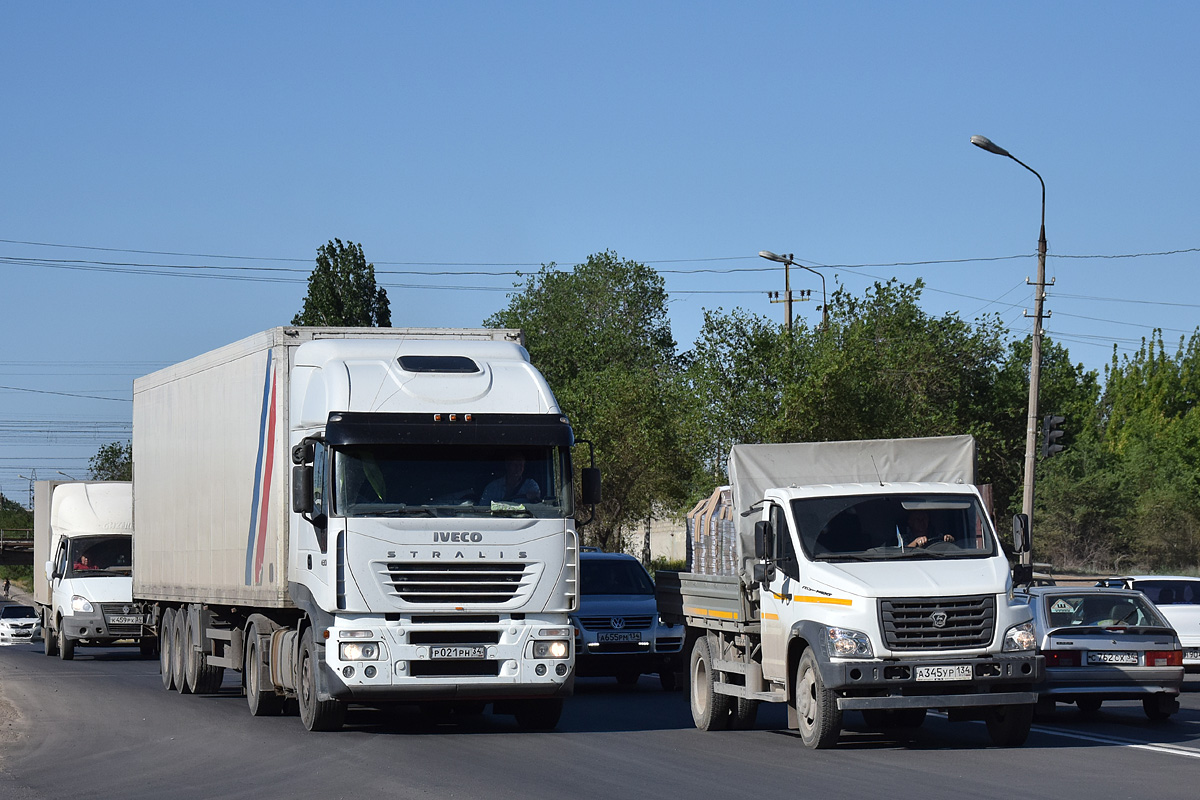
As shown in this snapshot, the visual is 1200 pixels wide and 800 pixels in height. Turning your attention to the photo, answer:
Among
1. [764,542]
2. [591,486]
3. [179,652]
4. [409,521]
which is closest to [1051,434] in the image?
[179,652]

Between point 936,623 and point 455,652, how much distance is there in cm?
430

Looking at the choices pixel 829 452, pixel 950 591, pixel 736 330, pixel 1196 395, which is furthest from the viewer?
pixel 1196 395

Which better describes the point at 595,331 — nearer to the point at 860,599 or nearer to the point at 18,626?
the point at 18,626

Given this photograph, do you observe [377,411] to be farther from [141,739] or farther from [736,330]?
[736,330]

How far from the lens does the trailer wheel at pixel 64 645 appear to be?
31.4 metres

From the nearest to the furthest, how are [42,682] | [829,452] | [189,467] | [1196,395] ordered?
[829,452] < [189,467] < [42,682] < [1196,395]

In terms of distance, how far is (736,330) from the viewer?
45375 mm

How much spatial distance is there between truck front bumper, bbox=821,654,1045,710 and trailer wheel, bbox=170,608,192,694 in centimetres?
1042

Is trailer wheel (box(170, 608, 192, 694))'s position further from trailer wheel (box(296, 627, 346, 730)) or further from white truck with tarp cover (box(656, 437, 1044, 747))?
white truck with tarp cover (box(656, 437, 1044, 747))

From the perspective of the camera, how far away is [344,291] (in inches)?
2682

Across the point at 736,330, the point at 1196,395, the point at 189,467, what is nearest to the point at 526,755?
the point at 189,467

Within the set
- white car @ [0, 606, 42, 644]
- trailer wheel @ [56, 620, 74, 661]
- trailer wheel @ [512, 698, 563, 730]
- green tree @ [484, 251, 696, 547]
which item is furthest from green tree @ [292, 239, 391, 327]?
trailer wheel @ [512, 698, 563, 730]

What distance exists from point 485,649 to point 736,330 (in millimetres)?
31479

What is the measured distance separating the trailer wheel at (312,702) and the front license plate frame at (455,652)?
1123 millimetres
